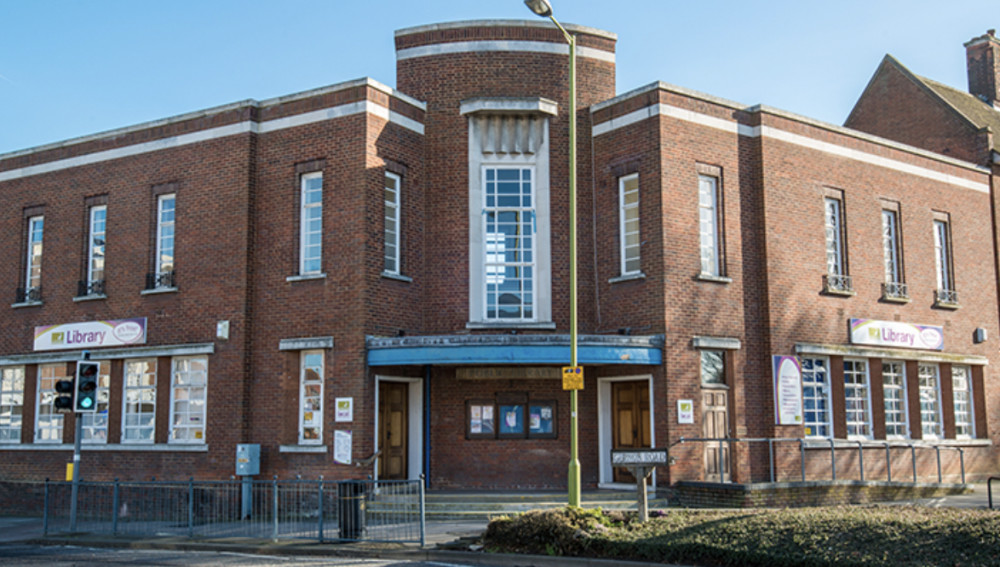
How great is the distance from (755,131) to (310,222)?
10.4 meters

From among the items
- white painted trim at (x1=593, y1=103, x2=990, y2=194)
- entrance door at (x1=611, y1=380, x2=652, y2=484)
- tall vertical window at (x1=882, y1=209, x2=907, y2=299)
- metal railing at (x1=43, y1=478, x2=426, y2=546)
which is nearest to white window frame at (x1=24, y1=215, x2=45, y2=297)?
metal railing at (x1=43, y1=478, x2=426, y2=546)

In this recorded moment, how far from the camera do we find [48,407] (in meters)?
23.8

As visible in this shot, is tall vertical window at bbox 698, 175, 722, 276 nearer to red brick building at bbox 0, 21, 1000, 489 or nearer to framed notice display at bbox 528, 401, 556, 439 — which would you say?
red brick building at bbox 0, 21, 1000, 489

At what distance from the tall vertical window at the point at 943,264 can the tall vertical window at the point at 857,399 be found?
3727mm

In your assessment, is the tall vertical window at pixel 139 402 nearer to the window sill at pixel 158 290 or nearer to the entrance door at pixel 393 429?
the window sill at pixel 158 290

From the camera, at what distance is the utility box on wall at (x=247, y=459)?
19.6 meters

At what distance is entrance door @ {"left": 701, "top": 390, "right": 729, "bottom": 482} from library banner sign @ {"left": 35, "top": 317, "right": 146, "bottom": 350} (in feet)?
42.6

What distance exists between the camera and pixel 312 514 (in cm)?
1822

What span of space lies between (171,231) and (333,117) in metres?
5.28

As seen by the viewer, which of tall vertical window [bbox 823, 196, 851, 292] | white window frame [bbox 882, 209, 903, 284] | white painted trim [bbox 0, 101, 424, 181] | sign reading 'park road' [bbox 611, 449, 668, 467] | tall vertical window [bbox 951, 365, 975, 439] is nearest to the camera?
sign reading 'park road' [bbox 611, 449, 668, 467]

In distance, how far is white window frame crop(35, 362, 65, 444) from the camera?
23484 millimetres

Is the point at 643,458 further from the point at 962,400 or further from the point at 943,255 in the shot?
the point at 943,255

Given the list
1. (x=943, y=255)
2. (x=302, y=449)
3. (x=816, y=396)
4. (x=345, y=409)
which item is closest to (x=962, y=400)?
(x=943, y=255)

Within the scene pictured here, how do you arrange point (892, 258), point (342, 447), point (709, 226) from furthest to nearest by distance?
point (892, 258), point (709, 226), point (342, 447)
